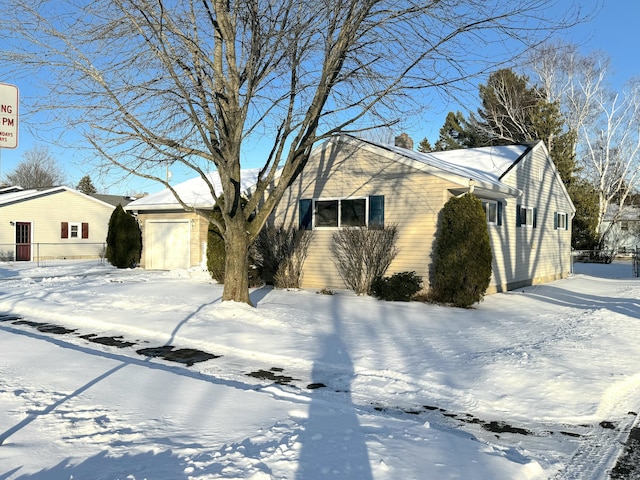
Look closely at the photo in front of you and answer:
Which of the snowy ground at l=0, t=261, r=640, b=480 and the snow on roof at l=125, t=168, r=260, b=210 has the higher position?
the snow on roof at l=125, t=168, r=260, b=210

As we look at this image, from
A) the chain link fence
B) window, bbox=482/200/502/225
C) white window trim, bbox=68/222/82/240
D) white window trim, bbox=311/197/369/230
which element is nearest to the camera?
white window trim, bbox=311/197/369/230

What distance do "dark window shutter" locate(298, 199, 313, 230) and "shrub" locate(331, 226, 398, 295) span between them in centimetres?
188

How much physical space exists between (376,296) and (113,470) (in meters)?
10.6

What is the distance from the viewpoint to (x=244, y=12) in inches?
407

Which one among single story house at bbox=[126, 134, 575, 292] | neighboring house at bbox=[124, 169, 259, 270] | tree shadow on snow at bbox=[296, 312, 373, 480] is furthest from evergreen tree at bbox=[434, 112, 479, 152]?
tree shadow on snow at bbox=[296, 312, 373, 480]

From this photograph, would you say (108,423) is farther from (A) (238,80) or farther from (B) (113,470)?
(A) (238,80)

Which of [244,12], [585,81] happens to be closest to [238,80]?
[244,12]

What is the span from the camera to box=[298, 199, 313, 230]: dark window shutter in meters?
16.4

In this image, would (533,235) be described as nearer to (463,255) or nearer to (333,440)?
(463,255)

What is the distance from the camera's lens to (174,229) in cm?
2192

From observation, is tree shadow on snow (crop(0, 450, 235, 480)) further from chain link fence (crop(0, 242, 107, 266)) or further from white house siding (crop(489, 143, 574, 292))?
chain link fence (crop(0, 242, 107, 266))

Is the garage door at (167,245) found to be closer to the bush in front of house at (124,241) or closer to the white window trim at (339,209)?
the bush in front of house at (124,241)

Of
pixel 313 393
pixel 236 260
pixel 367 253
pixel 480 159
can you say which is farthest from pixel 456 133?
pixel 313 393

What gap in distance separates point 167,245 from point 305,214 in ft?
27.3
